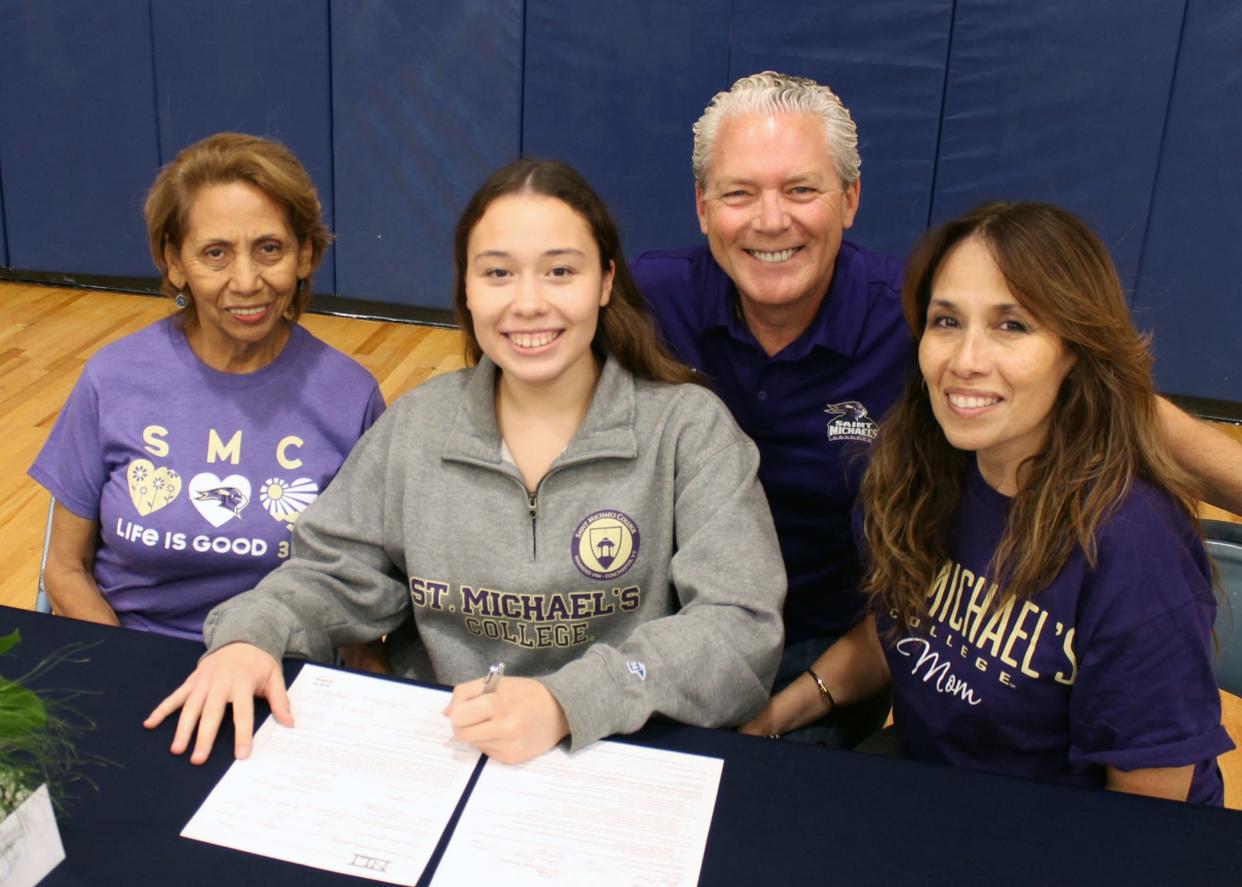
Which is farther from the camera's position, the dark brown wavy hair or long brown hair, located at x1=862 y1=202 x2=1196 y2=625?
the dark brown wavy hair

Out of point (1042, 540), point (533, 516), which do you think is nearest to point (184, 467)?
point (533, 516)

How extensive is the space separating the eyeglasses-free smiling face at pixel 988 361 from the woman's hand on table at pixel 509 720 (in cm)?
58

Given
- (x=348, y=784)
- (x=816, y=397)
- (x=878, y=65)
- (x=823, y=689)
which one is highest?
(x=878, y=65)

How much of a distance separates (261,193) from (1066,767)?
4.48ft

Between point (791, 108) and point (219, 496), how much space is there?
105 centimetres

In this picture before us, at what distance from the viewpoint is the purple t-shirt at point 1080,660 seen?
1.22 metres

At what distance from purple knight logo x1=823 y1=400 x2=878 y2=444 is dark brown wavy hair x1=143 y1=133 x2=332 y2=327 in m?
0.89

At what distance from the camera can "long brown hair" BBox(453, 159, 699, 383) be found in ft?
4.98

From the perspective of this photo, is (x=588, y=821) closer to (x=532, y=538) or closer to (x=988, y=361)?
(x=532, y=538)

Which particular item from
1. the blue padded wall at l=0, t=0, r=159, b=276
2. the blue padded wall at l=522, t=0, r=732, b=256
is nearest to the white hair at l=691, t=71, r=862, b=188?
the blue padded wall at l=522, t=0, r=732, b=256

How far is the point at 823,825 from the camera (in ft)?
3.56

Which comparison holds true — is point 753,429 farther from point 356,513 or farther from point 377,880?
point 377,880

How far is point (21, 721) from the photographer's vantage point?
0.91 metres

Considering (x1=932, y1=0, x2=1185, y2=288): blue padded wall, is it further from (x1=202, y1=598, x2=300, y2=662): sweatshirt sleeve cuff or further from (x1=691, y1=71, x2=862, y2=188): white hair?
Result: (x1=202, y1=598, x2=300, y2=662): sweatshirt sleeve cuff
